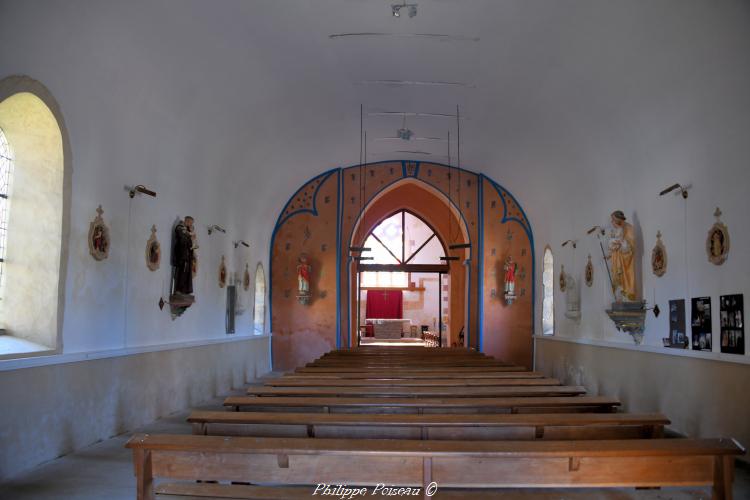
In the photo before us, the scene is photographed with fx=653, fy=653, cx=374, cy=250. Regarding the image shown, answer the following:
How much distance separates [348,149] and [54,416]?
9.70m

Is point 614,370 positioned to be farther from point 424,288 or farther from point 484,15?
point 424,288

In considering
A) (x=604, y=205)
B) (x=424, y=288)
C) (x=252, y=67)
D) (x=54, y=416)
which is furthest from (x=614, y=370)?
(x=424, y=288)

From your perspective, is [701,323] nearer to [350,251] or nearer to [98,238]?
[98,238]

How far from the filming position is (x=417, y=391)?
261 inches

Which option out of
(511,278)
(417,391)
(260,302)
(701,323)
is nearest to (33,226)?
(417,391)

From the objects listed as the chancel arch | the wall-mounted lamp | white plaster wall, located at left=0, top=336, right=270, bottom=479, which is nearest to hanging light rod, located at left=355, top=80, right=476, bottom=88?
the wall-mounted lamp

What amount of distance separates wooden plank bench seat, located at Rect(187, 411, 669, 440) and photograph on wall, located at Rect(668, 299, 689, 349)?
3.59m

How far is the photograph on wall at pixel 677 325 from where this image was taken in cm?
795

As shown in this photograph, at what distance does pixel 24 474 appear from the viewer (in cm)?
568

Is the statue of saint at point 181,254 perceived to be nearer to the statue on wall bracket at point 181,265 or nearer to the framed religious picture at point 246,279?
the statue on wall bracket at point 181,265

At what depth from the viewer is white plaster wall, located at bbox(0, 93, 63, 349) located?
6.49 m

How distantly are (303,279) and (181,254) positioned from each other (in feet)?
21.6

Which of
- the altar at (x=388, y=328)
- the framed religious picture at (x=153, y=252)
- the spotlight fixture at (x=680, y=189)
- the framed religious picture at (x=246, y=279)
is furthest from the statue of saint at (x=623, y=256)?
the altar at (x=388, y=328)

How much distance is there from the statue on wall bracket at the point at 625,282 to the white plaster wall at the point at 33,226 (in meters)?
7.12
